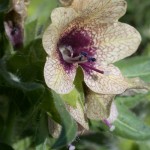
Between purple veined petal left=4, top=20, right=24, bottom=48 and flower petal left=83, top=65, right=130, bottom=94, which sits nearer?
flower petal left=83, top=65, right=130, bottom=94

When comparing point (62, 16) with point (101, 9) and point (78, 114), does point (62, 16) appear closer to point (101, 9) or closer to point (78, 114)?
point (101, 9)

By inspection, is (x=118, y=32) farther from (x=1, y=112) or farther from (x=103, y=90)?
(x=1, y=112)

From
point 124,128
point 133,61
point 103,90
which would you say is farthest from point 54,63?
point 133,61

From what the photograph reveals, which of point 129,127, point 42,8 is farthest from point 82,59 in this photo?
point 42,8

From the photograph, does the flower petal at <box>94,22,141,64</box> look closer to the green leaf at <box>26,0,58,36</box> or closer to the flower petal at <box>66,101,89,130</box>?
the flower petal at <box>66,101,89,130</box>

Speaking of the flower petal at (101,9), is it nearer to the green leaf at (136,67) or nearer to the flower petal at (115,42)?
the flower petal at (115,42)

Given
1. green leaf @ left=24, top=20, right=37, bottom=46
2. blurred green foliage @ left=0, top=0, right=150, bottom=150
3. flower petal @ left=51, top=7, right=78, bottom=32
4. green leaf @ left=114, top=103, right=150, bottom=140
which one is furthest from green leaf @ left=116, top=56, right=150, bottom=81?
flower petal @ left=51, top=7, right=78, bottom=32
